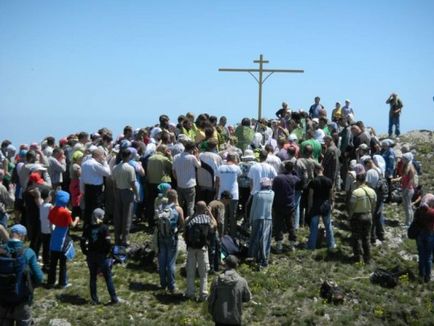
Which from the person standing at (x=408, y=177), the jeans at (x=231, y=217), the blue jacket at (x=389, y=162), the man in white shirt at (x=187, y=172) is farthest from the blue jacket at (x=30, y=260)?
the blue jacket at (x=389, y=162)

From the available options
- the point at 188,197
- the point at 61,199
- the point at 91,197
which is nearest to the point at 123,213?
the point at 91,197

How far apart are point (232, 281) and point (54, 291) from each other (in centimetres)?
477

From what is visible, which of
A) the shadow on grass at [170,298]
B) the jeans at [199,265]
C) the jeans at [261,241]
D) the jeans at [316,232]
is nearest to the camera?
the jeans at [199,265]

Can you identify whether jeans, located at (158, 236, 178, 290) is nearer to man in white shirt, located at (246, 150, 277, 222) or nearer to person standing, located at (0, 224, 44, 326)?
man in white shirt, located at (246, 150, 277, 222)

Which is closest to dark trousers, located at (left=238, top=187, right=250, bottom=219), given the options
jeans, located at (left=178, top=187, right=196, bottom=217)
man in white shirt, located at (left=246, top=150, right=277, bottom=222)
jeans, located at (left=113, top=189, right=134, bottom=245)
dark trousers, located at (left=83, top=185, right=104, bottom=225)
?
man in white shirt, located at (left=246, top=150, right=277, bottom=222)

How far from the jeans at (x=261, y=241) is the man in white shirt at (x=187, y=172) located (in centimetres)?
185

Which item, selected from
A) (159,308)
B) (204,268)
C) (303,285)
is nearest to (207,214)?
(204,268)

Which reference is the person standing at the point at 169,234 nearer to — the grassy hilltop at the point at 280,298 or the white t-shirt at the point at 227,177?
the grassy hilltop at the point at 280,298

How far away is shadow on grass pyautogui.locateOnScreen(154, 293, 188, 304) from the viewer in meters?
12.1

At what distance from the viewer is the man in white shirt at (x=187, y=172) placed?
14.2 metres

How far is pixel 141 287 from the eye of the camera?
12719mm

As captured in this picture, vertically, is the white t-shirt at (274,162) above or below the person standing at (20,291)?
above

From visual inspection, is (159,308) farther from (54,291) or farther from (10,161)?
(10,161)

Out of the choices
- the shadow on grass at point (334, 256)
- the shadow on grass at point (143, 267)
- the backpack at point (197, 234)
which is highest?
the backpack at point (197, 234)
